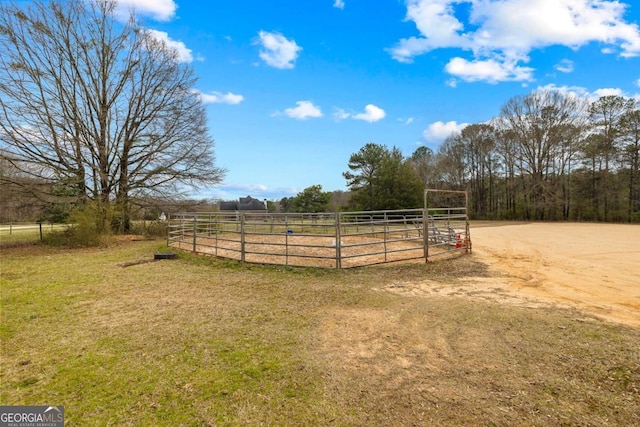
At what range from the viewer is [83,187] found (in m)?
12.4

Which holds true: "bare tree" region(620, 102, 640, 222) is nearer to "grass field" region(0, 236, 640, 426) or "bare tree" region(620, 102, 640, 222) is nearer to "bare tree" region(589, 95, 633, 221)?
"bare tree" region(589, 95, 633, 221)

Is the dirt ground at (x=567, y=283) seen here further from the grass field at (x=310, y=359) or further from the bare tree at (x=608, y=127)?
the bare tree at (x=608, y=127)

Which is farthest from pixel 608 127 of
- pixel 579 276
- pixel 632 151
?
pixel 579 276

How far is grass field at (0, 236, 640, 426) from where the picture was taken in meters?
1.91

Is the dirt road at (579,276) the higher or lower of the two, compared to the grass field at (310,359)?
lower

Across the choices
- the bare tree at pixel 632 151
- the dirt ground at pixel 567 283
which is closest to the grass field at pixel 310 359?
the dirt ground at pixel 567 283

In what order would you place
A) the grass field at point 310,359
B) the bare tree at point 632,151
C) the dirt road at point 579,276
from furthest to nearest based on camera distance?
1. the bare tree at point 632,151
2. the dirt road at point 579,276
3. the grass field at point 310,359

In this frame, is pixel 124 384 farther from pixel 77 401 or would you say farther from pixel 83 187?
pixel 83 187

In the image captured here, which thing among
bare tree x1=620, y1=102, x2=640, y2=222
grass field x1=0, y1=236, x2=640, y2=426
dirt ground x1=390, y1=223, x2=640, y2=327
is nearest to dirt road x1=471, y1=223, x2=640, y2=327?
dirt ground x1=390, y1=223, x2=640, y2=327

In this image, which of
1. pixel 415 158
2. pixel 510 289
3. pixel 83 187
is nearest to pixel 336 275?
pixel 510 289

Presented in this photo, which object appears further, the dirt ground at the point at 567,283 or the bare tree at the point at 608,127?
the bare tree at the point at 608,127

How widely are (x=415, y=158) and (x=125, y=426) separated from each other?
42291 millimetres

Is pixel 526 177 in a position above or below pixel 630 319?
above

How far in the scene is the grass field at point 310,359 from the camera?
6.25 feet
